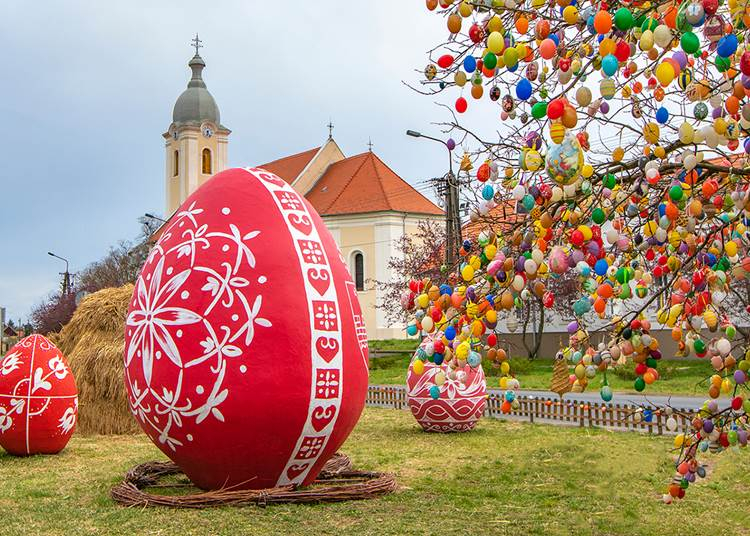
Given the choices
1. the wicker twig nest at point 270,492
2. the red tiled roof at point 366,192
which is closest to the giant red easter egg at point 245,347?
the wicker twig nest at point 270,492

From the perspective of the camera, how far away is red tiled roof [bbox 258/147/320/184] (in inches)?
2092

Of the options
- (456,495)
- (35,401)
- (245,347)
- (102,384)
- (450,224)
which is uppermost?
(450,224)

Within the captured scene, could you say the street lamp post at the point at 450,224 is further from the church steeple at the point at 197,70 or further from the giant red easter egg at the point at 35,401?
the church steeple at the point at 197,70

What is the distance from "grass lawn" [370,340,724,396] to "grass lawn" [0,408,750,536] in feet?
32.3

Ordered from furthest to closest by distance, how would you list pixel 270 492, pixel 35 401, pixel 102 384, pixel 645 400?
1. pixel 645 400
2. pixel 102 384
3. pixel 35 401
4. pixel 270 492

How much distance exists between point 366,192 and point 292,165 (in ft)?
25.4

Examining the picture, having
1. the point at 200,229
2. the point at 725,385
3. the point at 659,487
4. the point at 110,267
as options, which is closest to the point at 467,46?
the point at 725,385

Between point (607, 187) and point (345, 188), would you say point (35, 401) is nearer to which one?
point (607, 187)

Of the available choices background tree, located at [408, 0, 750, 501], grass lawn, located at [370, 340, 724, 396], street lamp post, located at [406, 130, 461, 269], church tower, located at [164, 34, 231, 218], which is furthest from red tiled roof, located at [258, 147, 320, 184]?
background tree, located at [408, 0, 750, 501]

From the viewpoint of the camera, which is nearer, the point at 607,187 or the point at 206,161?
the point at 607,187

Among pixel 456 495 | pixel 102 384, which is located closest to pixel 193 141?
pixel 102 384

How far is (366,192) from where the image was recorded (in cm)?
4931

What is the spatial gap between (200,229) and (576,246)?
4.95 meters

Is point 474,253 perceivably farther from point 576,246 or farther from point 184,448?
point 184,448
